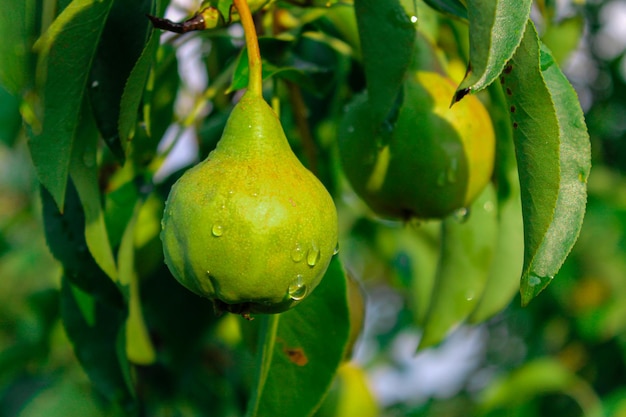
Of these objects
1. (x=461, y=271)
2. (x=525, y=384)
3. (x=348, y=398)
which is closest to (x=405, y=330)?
(x=525, y=384)

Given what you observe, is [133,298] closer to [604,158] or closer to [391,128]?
[391,128]

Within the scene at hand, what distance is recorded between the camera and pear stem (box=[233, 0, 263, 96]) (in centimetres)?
77

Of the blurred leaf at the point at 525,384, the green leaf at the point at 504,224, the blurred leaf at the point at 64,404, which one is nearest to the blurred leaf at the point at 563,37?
the green leaf at the point at 504,224

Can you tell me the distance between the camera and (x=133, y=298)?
1138 millimetres

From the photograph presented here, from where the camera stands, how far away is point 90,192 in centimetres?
92

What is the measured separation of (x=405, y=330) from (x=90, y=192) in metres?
2.33

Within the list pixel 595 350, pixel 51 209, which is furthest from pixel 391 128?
pixel 595 350

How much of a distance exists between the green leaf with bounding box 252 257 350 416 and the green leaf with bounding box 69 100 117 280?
23 cm

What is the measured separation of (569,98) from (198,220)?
0.39m

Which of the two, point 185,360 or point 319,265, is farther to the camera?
point 185,360

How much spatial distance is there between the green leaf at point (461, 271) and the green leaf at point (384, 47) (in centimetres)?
40

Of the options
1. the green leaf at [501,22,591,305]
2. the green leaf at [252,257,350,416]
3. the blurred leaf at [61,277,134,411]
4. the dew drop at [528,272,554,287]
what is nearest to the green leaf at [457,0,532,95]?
the green leaf at [501,22,591,305]

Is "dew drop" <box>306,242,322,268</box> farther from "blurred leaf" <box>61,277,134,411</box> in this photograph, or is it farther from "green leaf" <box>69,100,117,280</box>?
"blurred leaf" <box>61,277,134,411</box>

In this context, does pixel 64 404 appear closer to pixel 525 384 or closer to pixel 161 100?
pixel 161 100
